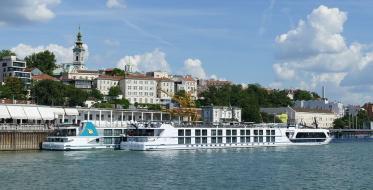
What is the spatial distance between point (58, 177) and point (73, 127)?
27723 mm

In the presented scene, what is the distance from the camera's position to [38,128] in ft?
232

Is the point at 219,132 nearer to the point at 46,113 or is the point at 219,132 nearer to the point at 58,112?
the point at 58,112

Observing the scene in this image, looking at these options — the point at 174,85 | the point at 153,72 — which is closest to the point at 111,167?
the point at 174,85

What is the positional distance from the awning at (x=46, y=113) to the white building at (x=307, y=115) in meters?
84.6

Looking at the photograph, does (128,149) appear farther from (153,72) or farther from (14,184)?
(153,72)

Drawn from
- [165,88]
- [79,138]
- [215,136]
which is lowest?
[79,138]

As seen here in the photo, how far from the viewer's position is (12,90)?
359 ft

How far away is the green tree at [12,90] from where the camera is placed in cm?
10538

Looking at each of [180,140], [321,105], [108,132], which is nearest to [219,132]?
[180,140]

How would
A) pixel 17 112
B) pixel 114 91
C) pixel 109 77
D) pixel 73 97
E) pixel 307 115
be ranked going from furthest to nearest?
1. pixel 307 115
2. pixel 109 77
3. pixel 114 91
4. pixel 73 97
5. pixel 17 112

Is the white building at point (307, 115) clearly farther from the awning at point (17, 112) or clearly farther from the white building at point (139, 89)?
the awning at point (17, 112)

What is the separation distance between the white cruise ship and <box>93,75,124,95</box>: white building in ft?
234

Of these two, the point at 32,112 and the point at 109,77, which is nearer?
the point at 32,112

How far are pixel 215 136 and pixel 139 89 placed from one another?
80.5 metres
